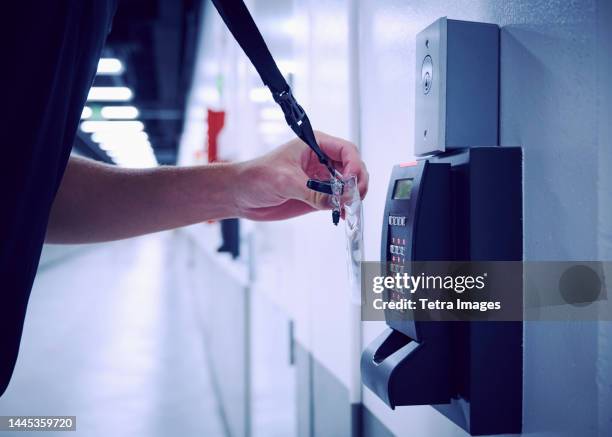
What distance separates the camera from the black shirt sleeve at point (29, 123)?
765 millimetres

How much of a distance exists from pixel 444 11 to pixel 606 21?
324 millimetres

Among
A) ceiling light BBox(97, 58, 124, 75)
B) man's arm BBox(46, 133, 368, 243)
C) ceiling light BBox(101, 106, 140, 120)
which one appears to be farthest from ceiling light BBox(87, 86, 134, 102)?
man's arm BBox(46, 133, 368, 243)

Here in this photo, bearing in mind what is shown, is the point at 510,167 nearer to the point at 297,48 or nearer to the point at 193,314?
the point at 297,48

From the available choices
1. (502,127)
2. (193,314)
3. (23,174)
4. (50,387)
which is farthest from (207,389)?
(502,127)

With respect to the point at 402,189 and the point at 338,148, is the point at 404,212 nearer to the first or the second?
the point at 402,189

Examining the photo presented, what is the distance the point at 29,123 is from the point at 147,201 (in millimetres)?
347

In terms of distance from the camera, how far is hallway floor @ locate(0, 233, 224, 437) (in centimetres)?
341

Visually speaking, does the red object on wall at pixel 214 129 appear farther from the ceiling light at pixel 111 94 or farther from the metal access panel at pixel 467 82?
the ceiling light at pixel 111 94

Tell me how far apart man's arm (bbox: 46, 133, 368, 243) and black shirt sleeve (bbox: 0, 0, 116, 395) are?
248 millimetres

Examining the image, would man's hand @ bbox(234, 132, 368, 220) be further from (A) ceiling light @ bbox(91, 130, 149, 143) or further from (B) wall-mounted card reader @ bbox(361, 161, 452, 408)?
(A) ceiling light @ bbox(91, 130, 149, 143)

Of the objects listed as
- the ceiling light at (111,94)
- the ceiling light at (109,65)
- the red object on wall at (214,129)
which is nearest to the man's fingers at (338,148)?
the red object on wall at (214,129)

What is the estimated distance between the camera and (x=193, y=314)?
6844 millimetres

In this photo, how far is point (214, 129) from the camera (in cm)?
395

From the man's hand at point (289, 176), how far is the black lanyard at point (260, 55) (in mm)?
92
